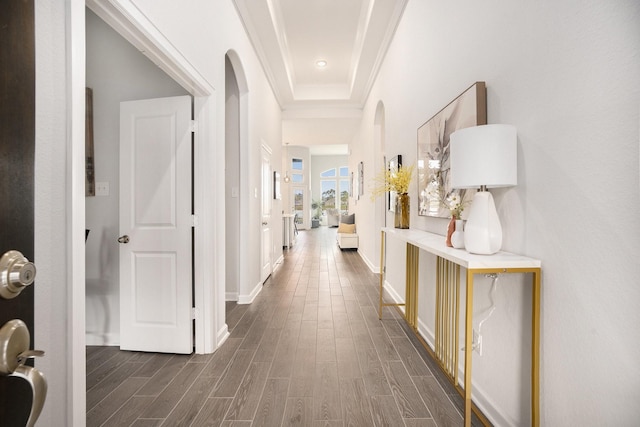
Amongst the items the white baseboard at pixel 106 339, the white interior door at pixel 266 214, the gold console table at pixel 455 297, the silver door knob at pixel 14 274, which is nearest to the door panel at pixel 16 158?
the silver door knob at pixel 14 274

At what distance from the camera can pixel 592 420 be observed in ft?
3.49

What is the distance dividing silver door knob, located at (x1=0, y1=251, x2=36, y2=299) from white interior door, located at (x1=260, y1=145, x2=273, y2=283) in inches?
155

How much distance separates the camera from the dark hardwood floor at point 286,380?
1.75 m

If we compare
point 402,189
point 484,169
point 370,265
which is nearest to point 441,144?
point 402,189

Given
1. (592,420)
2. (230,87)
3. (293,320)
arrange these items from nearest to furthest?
(592,420), (293,320), (230,87)

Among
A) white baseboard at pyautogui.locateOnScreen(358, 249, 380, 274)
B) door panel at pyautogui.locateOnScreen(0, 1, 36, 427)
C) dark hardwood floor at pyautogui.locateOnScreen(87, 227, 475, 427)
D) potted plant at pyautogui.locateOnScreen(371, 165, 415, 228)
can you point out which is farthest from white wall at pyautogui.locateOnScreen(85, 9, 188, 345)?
white baseboard at pyautogui.locateOnScreen(358, 249, 380, 274)

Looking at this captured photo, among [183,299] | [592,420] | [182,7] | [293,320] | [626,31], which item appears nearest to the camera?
[626,31]

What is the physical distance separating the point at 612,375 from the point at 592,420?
0.65 ft

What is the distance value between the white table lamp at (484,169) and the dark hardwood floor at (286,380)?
104 cm

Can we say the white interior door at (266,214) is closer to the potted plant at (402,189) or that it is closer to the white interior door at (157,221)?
the white interior door at (157,221)

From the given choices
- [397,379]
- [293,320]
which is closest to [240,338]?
[293,320]

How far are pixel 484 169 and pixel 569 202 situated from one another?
338 mm

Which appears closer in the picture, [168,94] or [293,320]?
[168,94]

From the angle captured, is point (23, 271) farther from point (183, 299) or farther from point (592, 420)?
point (183, 299)
